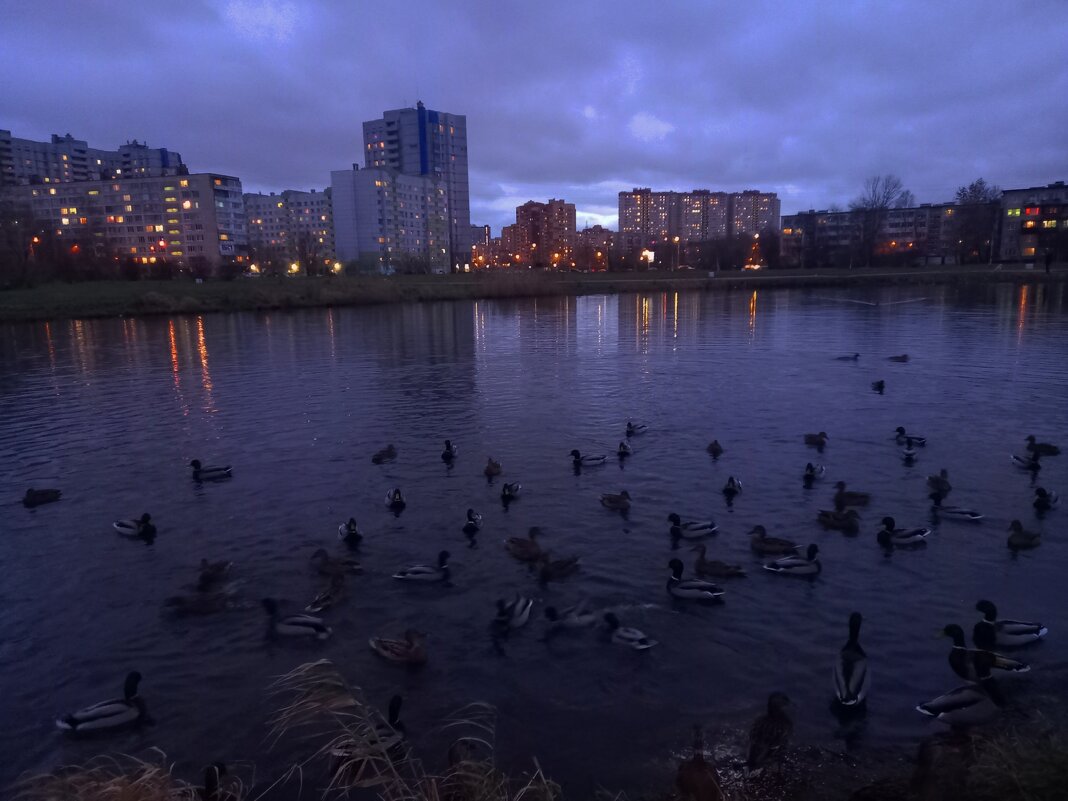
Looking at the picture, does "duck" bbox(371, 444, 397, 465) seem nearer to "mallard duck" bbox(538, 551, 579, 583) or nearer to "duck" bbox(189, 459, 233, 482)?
"duck" bbox(189, 459, 233, 482)

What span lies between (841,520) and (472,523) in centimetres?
628

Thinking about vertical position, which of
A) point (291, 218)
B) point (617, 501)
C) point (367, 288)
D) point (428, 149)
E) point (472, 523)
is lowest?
point (472, 523)

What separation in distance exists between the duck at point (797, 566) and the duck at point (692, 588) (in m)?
1.08

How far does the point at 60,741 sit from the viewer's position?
7035 millimetres

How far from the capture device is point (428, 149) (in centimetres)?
16262

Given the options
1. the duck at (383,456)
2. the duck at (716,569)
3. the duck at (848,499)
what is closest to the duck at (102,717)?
the duck at (716,569)

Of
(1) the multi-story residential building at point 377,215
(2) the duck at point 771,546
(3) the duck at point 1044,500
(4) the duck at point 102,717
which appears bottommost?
(4) the duck at point 102,717

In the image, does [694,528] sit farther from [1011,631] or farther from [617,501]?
[1011,631]

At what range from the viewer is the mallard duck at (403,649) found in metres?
8.13

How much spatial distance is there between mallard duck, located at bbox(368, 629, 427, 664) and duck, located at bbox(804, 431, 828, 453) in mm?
11219

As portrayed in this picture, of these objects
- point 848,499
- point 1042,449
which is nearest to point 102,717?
point 848,499

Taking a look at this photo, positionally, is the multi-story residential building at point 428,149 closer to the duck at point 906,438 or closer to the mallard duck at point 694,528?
the duck at point 906,438

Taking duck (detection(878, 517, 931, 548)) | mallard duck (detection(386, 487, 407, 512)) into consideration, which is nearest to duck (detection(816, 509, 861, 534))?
duck (detection(878, 517, 931, 548))

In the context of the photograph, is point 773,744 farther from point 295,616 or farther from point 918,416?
point 918,416
